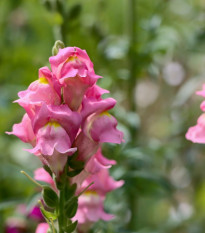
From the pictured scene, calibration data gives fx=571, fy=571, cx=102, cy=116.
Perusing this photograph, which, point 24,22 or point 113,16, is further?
point 24,22

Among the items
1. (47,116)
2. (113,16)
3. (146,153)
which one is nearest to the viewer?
(47,116)

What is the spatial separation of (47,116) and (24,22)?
1492 mm

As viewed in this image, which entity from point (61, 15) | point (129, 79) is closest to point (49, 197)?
point (61, 15)

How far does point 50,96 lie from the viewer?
2.68 feet

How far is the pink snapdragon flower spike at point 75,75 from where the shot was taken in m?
0.82

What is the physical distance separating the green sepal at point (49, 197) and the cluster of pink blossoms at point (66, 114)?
0.02 meters

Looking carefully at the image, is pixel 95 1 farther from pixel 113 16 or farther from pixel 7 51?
pixel 7 51

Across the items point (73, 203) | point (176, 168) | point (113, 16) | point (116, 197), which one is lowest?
point (176, 168)

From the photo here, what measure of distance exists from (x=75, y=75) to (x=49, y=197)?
0.59ft

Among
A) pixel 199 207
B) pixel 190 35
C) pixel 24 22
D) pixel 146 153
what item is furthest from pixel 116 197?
pixel 24 22

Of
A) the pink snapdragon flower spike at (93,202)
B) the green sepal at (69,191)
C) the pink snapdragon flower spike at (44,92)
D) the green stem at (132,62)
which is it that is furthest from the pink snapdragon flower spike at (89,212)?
the green stem at (132,62)

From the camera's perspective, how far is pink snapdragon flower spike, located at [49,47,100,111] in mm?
816

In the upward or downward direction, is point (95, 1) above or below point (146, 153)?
above

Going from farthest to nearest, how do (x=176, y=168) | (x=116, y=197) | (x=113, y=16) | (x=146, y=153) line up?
(x=176, y=168) → (x=113, y=16) → (x=146, y=153) → (x=116, y=197)
